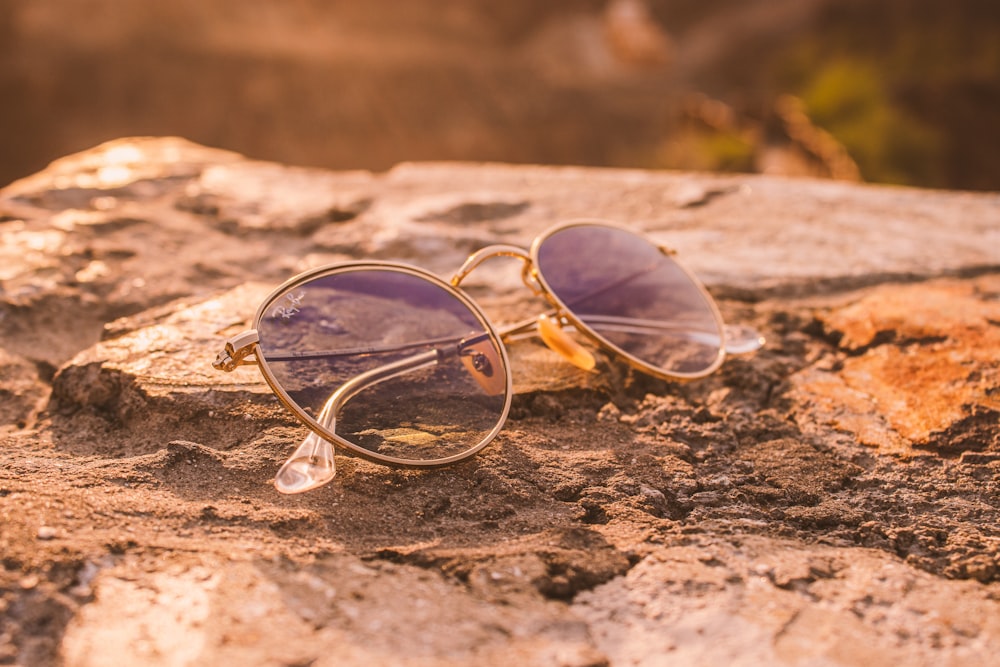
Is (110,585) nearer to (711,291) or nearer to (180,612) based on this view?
(180,612)

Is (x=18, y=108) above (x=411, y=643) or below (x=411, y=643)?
above

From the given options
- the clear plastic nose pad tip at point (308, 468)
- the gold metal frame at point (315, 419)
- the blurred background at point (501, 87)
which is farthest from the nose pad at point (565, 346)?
the blurred background at point (501, 87)

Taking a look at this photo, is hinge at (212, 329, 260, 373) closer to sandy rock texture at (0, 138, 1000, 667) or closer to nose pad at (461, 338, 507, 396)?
sandy rock texture at (0, 138, 1000, 667)

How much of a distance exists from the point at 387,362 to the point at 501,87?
10626 mm

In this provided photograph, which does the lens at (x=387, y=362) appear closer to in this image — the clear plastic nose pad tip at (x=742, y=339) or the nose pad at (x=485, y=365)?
the nose pad at (x=485, y=365)

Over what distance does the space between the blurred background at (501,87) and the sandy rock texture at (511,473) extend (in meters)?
4.51

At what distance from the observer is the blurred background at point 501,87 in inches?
272

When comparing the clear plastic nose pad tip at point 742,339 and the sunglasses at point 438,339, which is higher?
the sunglasses at point 438,339

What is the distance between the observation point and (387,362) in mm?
1214

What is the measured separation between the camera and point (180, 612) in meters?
0.80

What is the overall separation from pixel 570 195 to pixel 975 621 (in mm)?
1543

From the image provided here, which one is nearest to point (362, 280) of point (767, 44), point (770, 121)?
point (770, 121)

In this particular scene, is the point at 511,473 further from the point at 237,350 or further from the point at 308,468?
the point at 237,350

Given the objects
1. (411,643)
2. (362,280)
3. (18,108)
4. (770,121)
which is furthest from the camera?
(18,108)
